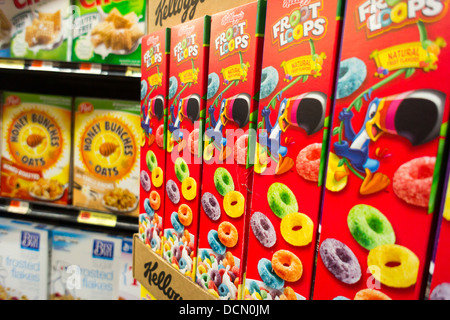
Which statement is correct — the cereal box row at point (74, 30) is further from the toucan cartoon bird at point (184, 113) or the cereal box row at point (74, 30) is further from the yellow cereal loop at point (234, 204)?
the yellow cereal loop at point (234, 204)

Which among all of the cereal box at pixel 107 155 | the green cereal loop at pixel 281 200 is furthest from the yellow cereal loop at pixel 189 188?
the cereal box at pixel 107 155

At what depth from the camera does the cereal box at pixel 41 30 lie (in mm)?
1250

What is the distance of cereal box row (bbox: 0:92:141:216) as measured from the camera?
1269 millimetres

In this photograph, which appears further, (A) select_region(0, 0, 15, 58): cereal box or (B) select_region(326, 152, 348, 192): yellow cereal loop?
(A) select_region(0, 0, 15, 58): cereal box

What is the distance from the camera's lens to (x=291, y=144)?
439mm

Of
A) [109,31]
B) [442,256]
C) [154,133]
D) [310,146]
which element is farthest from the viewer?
[109,31]

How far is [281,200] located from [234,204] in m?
0.11

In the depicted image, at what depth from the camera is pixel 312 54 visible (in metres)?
0.41

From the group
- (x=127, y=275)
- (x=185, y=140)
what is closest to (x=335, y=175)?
(x=185, y=140)

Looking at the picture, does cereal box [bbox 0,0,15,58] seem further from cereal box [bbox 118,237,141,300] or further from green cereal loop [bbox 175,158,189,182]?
green cereal loop [bbox 175,158,189,182]

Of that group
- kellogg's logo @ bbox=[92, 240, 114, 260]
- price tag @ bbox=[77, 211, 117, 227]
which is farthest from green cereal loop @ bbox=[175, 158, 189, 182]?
kellogg's logo @ bbox=[92, 240, 114, 260]

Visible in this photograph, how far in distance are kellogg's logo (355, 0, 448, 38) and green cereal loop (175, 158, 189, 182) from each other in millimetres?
424

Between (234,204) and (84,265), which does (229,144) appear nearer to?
(234,204)

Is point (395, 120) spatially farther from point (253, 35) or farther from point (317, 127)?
point (253, 35)
